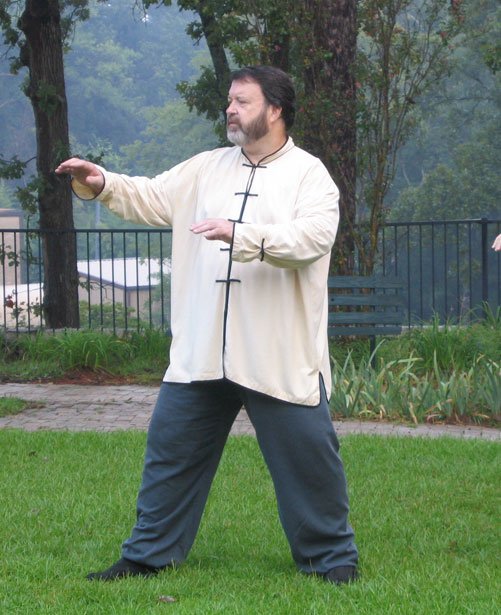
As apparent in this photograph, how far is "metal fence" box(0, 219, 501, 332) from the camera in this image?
14180 millimetres

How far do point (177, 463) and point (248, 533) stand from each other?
3.27 feet

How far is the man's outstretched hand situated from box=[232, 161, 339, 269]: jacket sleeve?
708mm

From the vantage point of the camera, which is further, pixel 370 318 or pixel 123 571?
pixel 370 318

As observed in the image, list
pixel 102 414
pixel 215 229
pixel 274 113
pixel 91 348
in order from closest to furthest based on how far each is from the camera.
→ pixel 215 229 < pixel 274 113 < pixel 102 414 < pixel 91 348

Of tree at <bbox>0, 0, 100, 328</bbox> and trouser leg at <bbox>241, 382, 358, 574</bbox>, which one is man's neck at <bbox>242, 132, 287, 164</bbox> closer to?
trouser leg at <bbox>241, 382, 358, 574</bbox>

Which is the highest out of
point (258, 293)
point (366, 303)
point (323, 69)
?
point (323, 69)

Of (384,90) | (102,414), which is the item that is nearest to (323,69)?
(384,90)

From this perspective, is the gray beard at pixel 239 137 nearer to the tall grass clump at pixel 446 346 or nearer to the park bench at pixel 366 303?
the park bench at pixel 366 303

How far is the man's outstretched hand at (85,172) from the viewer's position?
4599mm

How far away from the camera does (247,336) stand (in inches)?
179

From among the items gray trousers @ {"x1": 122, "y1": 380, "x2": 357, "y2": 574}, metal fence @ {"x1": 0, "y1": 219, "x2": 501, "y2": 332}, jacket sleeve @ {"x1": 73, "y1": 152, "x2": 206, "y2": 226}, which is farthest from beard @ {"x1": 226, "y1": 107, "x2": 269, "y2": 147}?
metal fence @ {"x1": 0, "y1": 219, "x2": 501, "y2": 332}

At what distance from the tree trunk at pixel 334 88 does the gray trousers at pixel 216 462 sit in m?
7.31

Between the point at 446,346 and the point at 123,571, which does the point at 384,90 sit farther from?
the point at 123,571

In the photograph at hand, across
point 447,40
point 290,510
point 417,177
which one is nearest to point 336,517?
point 290,510
